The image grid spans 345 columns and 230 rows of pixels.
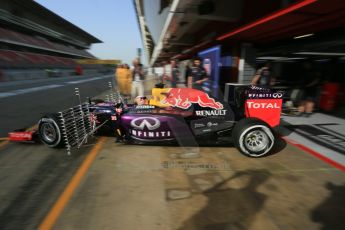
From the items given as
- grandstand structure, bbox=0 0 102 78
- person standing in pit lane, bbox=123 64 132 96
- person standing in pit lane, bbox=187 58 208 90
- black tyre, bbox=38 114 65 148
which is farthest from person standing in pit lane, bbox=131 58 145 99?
grandstand structure, bbox=0 0 102 78

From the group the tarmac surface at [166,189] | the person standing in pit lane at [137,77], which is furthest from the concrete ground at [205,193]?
the person standing in pit lane at [137,77]

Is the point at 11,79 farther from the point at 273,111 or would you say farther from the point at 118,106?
the point at 273,111

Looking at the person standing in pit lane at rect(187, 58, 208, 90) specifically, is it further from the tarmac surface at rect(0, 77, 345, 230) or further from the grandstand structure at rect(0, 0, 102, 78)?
the grandstand structure at rect(0, 0, 102, 78)

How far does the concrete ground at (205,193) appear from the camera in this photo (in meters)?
2.84

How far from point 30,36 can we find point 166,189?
181ft

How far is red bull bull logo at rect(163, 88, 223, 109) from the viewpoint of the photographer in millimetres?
4953

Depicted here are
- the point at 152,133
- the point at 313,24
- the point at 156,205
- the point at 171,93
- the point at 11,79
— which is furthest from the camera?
the point at 11,79

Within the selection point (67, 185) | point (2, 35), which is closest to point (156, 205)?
point (67, 185)

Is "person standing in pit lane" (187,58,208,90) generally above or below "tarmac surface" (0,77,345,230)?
above

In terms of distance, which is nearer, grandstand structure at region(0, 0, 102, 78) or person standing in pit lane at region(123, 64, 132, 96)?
person standing in pit lane at region(123, 64, 132, 96)

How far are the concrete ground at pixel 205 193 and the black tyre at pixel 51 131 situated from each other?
0.89m

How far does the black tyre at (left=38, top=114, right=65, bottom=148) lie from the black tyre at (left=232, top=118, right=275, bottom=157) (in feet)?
10.6

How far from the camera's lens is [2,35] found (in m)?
35.6

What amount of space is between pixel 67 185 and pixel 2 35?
40.6m
